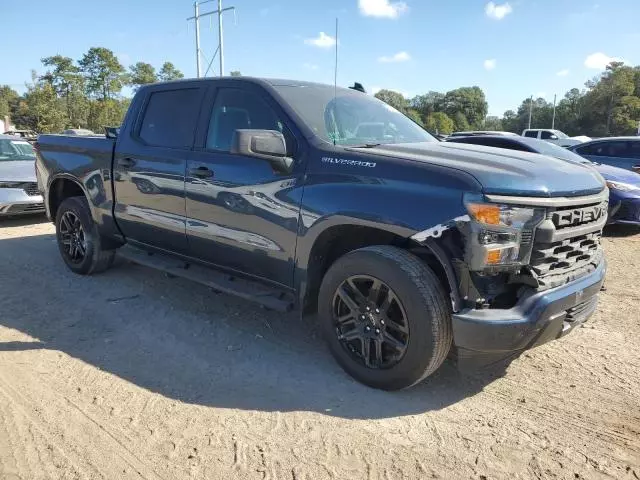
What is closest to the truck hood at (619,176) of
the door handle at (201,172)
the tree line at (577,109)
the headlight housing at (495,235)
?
the headlight housing at (495,235)

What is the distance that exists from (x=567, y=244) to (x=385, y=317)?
1.16 meters

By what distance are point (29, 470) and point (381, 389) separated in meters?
1.95

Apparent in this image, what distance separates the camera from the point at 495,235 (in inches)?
108

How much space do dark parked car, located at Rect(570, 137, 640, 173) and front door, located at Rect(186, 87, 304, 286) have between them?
8.91 m

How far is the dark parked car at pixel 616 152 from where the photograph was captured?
10320mm

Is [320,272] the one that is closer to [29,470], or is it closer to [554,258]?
[554,258]

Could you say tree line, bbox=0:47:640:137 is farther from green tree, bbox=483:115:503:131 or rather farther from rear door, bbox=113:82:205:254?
rear door, bbox=113:82:205:254

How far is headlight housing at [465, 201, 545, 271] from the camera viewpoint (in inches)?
107

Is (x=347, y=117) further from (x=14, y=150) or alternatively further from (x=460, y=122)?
(x=460, y=122)

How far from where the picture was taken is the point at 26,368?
3.61 meters

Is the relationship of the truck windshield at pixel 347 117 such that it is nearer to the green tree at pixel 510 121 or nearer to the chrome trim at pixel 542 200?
the chrome trim at pixel 542 200

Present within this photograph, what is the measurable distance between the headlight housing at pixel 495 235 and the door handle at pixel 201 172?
209 centimetres

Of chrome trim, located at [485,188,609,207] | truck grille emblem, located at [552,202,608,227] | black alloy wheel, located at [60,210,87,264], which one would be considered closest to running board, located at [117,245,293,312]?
black alloy wheel, located at [60,210,87,264]

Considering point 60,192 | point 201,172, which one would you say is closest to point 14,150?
point 60,192
